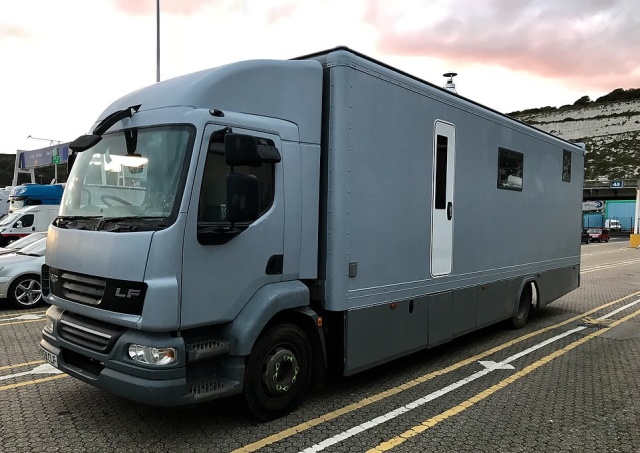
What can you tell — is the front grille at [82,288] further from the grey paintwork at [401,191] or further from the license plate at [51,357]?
the grey paintwork at [401,191]

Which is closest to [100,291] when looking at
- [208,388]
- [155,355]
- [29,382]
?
[155,355]

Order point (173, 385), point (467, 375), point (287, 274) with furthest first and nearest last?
point (467, 375)
point (287, 274)
point (173, 385)

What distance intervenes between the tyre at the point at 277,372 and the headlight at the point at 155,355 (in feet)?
2.32

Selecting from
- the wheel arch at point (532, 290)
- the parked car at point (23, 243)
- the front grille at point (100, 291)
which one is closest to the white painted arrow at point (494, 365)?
the wheel arch at point (532, 290)

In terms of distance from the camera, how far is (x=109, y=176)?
14.2ft

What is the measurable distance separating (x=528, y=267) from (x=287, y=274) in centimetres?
550

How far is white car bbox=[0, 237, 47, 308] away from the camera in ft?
31.7

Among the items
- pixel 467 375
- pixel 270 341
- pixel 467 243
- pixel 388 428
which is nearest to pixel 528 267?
pixel 467 243

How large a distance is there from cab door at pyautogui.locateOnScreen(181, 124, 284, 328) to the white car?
7.07 metres

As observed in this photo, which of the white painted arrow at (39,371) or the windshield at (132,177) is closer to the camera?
the windshield at (132,177)

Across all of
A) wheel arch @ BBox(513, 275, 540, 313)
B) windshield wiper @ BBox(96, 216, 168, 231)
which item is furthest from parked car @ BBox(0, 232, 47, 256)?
wheel arch @ BBox(513, 275, 540, 313)

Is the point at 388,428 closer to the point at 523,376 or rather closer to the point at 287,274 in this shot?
the point at 287,274

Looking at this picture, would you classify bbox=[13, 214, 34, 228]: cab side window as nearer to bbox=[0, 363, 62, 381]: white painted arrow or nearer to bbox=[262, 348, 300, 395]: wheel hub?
bbox=[0, 363, 62, 381]: white painted arrow

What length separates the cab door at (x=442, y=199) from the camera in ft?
20.1
